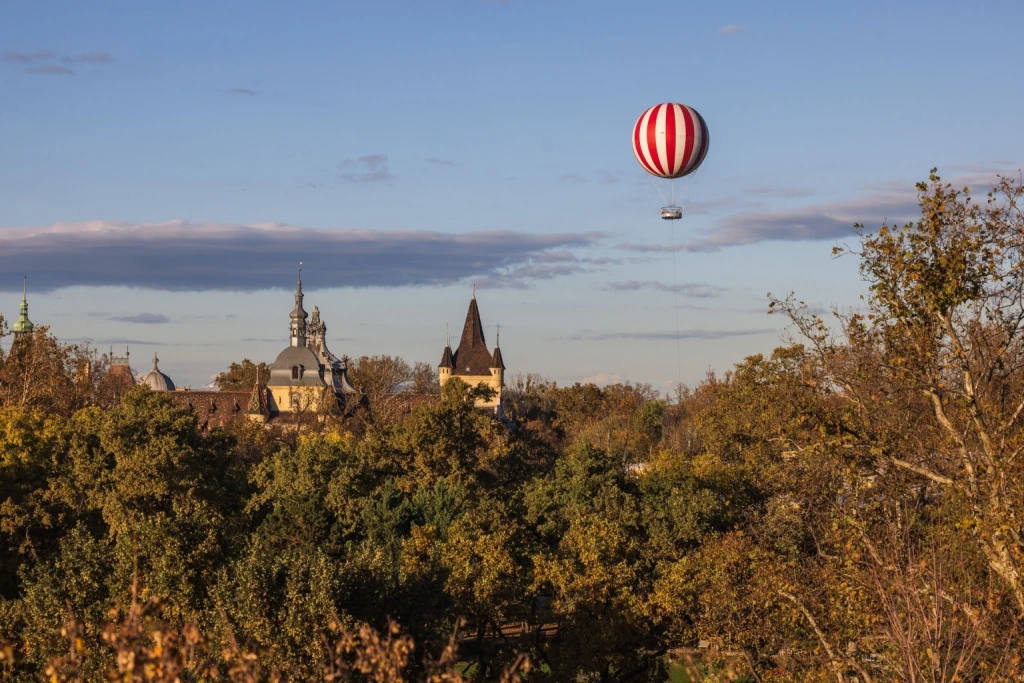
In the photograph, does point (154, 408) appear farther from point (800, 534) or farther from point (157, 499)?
point (800, 534)

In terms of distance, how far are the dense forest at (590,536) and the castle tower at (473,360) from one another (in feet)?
303

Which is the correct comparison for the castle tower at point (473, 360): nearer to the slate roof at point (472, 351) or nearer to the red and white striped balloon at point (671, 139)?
the slate roof at point (472, 351)

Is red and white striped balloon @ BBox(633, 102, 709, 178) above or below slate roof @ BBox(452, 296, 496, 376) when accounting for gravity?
above

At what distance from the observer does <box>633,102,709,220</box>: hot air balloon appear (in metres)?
37.2

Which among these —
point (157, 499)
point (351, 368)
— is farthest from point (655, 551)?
point (351, 368)

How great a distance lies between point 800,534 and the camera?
34.8m

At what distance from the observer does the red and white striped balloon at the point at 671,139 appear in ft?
122

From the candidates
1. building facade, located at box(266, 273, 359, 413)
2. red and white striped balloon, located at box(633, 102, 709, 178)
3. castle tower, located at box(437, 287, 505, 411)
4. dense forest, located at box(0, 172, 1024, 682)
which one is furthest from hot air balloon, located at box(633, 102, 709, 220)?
castle tower, located at box(437, 287, 505, 411)

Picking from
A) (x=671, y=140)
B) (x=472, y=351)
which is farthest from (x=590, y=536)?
(x=472, y=351)

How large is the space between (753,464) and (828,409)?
32.0 ft

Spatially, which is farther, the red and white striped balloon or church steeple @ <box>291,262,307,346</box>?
church steeple @ <box>291,262,307,346</box>

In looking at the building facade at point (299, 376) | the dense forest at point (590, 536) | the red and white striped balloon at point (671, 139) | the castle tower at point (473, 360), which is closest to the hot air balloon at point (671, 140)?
the red and white striped balloon at point (671, 139)

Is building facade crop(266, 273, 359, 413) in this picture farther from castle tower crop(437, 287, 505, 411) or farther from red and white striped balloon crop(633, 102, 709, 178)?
red and white striped balloon crop(633, 102, 709, 178)

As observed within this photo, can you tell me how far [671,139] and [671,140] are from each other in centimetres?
3
